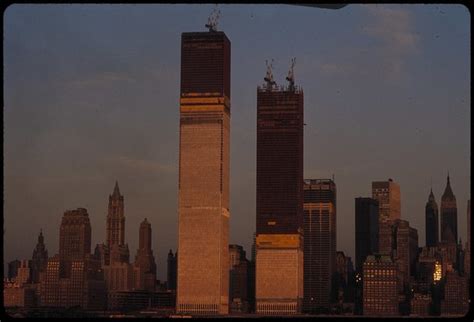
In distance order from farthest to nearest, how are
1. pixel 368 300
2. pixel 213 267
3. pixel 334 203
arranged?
pixel 213 267 < pixel 334 203 < pixel 368 300

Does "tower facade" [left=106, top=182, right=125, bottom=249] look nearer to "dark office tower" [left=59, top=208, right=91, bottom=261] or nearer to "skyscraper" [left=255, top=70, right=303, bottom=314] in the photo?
"dark office tower" [left=59, top=208, right=91, bottom=261]

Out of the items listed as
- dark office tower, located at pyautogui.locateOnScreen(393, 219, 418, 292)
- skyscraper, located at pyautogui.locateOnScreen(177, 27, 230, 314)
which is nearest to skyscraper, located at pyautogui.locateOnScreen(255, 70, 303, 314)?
skyscraper, located at pyautogui.locateOnScreen(177, 27, 230, 314)

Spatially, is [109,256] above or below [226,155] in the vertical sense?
below

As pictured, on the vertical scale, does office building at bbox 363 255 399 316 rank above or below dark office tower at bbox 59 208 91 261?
below

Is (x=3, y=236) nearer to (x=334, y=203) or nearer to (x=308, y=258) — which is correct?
(x=334, y=203)

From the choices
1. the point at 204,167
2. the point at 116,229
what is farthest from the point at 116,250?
the point at 204,167

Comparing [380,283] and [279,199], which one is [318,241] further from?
[380,283]

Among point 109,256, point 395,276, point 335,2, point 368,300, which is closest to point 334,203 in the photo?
point 395,276
